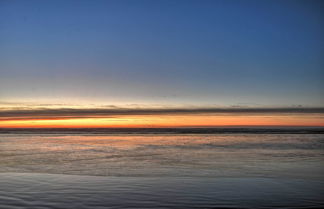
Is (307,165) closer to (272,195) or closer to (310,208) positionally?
(272,195)

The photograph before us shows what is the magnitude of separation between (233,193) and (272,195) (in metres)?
0.92

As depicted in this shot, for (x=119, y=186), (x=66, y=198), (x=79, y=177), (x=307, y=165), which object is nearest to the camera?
(x=66, y=198)

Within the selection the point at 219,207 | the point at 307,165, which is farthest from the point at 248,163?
the point at 219,207

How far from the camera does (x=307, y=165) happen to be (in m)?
12.9

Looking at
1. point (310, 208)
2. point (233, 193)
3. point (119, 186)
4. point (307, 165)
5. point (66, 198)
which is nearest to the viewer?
point (310, 208)

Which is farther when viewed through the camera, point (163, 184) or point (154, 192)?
point (163, 184)

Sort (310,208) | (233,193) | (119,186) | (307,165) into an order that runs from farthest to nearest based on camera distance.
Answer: (307,165) < (119,186) < (233,193) < (310,208)

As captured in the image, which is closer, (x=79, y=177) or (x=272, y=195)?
(x=272, y=195)

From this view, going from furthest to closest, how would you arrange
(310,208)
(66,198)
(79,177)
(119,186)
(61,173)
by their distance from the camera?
(61,173)
(79,177)
(119,186)
(66,198)
(310,208)

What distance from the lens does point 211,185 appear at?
A: 8883mm

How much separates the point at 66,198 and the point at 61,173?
4.06m

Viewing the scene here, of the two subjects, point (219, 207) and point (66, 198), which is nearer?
point (219, 207)

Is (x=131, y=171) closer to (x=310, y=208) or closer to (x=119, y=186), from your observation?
(x=119, y=186)

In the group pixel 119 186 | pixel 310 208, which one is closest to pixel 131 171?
pixel 119 186
